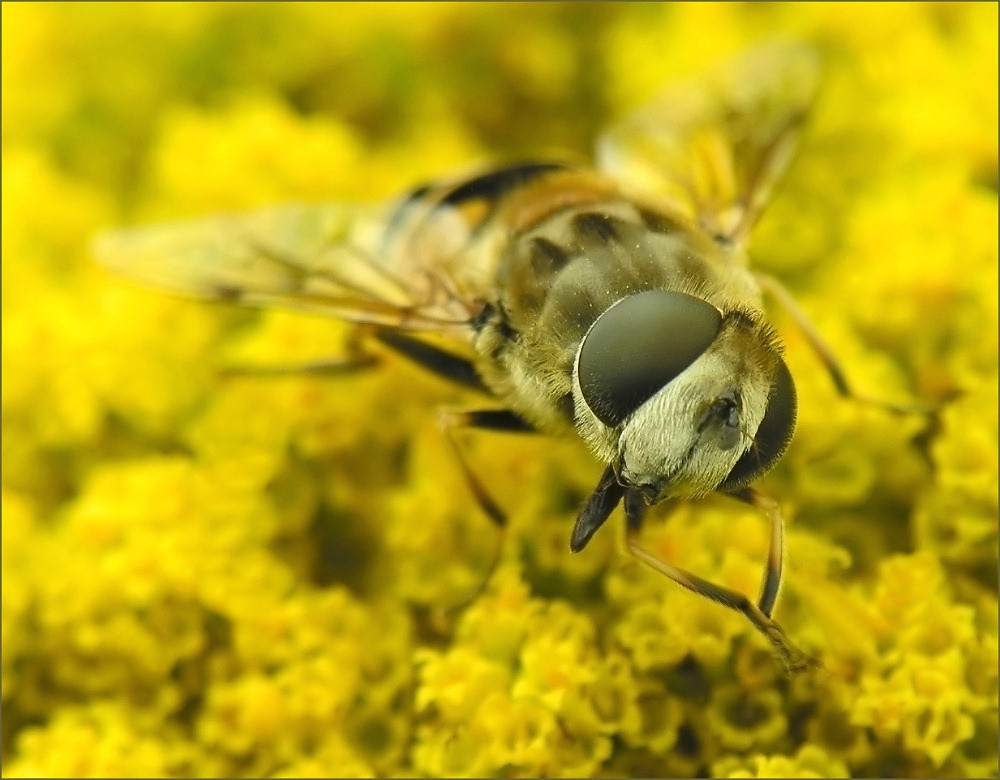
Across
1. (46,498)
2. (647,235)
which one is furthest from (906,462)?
(46,498)

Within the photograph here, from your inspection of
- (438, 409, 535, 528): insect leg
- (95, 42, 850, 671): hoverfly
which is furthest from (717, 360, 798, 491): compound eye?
(438, 409, 535, 528): insect leg

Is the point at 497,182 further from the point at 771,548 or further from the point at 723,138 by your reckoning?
the point at 771,548

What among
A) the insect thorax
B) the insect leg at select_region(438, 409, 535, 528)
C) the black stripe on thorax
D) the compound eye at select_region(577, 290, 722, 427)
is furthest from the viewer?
the black stripe on thorax

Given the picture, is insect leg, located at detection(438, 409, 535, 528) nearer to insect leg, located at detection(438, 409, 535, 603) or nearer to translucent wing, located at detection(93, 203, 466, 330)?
insect leg, located at detection(438, 409, 535, 603)

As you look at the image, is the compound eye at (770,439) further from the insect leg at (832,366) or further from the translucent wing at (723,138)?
the translucent wing at (723,138)

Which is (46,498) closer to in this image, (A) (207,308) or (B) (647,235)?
(A) (207,308)

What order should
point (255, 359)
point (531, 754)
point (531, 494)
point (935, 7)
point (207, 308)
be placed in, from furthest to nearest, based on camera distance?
point (935, 7) → point (207, 308) → point (255, 359) → point (531, 494) → point (531, 754)
